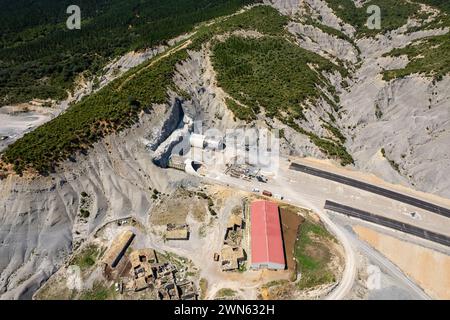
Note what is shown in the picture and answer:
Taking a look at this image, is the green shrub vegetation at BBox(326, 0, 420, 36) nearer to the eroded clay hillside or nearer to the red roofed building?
the eroded clay hillside

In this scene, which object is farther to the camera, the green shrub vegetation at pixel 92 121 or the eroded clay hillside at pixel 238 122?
the green shrub vegetation at pixel 92 121

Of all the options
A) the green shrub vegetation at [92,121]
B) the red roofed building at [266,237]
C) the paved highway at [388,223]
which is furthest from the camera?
the paved highway at [388,223]

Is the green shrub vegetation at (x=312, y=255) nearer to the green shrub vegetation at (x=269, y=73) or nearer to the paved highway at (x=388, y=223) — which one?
the paved highway at (x=388, y=223)

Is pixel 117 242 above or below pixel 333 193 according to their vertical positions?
below

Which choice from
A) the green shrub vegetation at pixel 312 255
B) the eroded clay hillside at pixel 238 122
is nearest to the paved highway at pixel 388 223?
the green shrub vegetation at pixel 312 255
